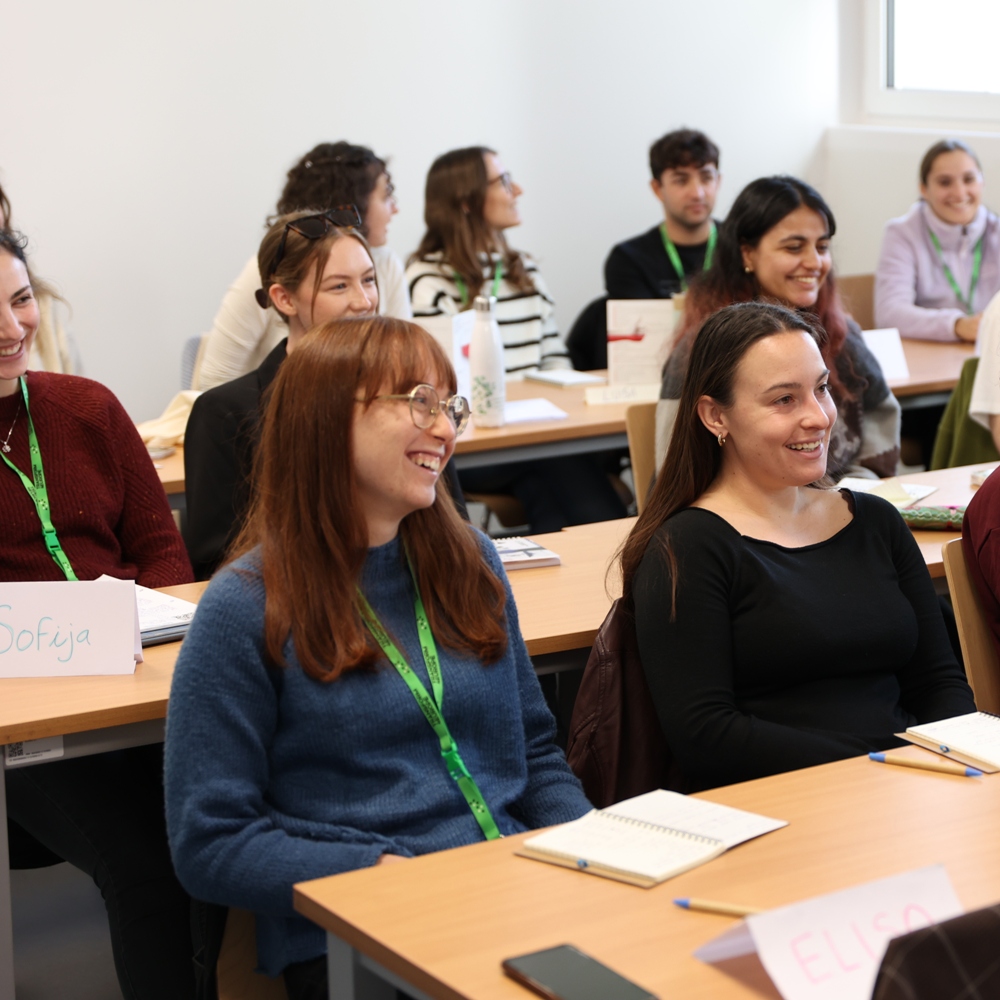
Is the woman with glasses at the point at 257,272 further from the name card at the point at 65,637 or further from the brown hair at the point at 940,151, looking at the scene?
the brown hair at the point at 940,151

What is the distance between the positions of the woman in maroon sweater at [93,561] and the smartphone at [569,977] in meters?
0.97

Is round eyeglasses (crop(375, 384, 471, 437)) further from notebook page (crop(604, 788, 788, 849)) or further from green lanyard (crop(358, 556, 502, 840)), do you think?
notebook page (crop(604, 788, 788, 849))

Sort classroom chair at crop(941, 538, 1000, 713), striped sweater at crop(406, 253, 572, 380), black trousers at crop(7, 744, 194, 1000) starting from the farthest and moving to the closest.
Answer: striped sweater at crop(406, 253, 572, 380)
classroom chair at crop(941, 538, 1000, 713)
black trousers at crop(7, 744, 194, 1000)

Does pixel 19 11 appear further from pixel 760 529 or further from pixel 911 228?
pixel 760 529

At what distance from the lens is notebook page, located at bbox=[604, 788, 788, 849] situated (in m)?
1.35

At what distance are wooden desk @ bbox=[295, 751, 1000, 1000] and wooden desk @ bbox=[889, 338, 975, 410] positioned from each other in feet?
8.83

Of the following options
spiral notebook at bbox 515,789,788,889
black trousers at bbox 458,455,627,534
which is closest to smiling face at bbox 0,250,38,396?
spiral notebook at bbox 515,789,788,889

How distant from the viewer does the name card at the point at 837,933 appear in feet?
3.41

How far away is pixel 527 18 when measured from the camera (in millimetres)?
5582

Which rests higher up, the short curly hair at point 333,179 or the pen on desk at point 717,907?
the short curly hair at point 333,179

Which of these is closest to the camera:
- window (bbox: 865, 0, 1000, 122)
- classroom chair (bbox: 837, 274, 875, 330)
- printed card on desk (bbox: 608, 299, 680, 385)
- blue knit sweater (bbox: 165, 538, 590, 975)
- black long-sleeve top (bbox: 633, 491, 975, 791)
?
blue knit sweater (bbox: 165, 538, 590, 975)

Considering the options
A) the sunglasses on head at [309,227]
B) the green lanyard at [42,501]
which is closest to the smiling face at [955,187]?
the sunglasses on head at [309,227]

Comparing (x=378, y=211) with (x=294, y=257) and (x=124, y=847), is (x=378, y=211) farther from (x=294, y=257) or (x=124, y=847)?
(x=124, y=847)

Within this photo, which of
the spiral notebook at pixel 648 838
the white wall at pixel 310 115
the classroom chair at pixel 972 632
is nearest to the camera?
the spiral notebook at pixel 648 838
